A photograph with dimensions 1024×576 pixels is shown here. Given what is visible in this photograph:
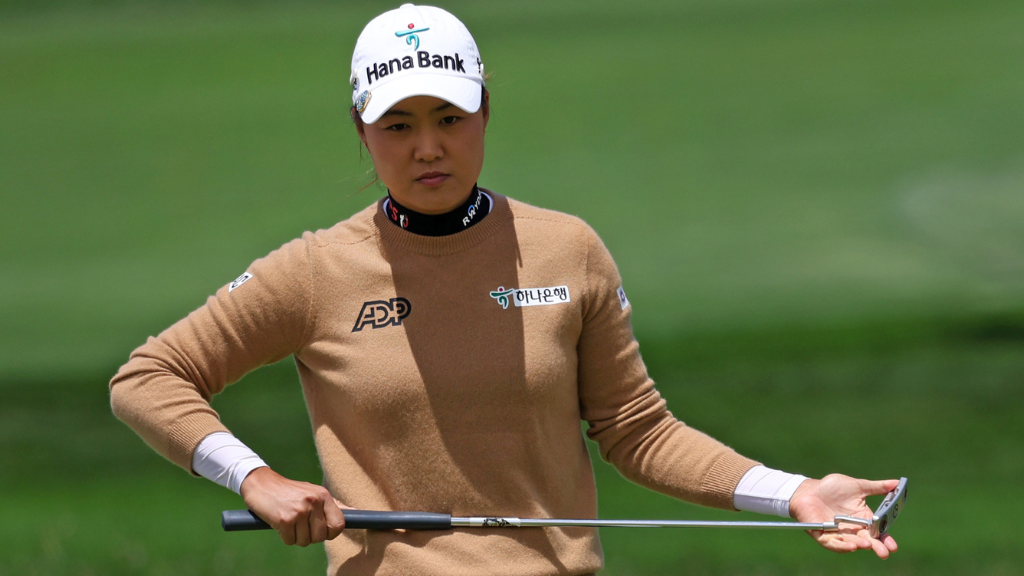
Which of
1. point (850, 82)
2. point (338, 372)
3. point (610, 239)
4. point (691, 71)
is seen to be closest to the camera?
point (338, 372)

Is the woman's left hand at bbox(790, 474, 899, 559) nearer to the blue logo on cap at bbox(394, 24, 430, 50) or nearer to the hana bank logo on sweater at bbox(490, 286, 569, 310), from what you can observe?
the hana bank logo on sweater at bbox(490, 286, 569, 310)

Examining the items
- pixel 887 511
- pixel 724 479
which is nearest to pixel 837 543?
pixel 887 511

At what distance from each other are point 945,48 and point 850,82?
4.69ft

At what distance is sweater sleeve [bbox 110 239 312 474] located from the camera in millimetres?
2590

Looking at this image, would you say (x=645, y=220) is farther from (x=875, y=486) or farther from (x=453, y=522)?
(x=453, y=522)

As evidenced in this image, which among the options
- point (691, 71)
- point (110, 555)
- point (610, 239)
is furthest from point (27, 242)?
point (691, 71)

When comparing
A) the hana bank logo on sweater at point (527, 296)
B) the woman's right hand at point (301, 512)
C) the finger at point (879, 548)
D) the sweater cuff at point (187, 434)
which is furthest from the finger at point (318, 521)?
the finger at point (879, 548)

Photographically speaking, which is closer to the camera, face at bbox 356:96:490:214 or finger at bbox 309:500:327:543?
finger at bbox 309:500:327:543

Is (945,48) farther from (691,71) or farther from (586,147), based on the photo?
(586,147)

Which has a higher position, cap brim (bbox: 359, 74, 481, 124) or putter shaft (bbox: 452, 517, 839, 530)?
cap brim (bbox: 359, 74, 481, 124)

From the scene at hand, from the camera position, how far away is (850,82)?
46.1ft

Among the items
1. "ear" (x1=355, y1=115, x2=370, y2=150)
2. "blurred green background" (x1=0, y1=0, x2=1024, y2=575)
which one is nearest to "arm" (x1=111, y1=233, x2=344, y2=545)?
"ear" (x1=355, y1=115, x2=370, y2=150)

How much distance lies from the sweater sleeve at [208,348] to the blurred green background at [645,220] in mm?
3285

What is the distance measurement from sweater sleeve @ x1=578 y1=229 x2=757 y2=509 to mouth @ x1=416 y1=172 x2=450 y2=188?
1.02ft
